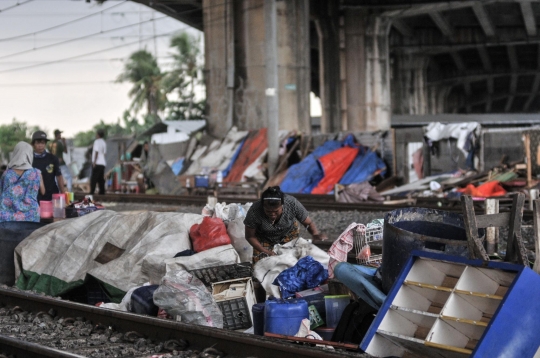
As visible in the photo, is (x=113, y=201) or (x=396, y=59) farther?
(x=396, y=59)

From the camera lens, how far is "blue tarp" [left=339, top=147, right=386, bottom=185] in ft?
80.5

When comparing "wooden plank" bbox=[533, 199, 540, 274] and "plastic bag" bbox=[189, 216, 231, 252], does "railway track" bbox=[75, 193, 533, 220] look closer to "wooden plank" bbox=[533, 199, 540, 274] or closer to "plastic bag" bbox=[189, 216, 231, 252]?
"plastic bag" bbox=[189, 216, 231, 252]

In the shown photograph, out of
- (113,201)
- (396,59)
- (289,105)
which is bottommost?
(113,201)

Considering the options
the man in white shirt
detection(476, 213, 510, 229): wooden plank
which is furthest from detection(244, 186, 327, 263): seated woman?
the man in white shirt

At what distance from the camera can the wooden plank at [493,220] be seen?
6.05 metres

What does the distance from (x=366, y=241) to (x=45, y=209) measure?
5.11 meters

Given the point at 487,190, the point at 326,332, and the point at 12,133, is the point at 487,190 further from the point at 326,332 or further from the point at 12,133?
the point at 12,133

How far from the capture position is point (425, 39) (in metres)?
51.0

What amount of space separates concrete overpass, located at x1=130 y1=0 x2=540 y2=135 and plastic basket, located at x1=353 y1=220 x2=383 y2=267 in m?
16.3

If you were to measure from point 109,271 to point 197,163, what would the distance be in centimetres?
2067

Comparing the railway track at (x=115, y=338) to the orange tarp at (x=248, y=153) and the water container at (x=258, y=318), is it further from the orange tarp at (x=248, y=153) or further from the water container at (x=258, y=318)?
the orange tarp at (x=248, y=153)

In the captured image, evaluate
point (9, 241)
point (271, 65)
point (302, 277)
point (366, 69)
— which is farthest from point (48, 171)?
point (366, 69)

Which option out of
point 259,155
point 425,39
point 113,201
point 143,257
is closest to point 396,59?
point 425,39

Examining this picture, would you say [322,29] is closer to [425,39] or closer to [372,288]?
[425,39]
